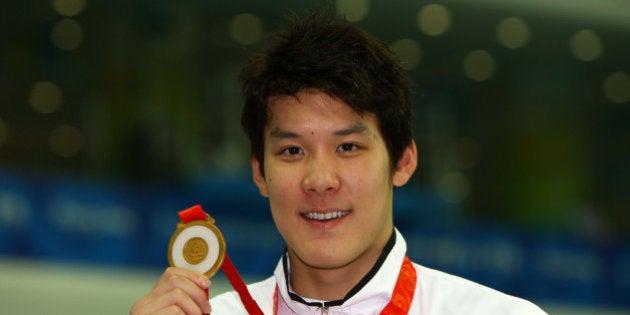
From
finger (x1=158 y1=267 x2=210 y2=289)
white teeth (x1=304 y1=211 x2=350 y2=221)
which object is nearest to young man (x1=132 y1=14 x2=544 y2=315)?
white teeth (x1=304 y1=211 x2=350 y2=221)

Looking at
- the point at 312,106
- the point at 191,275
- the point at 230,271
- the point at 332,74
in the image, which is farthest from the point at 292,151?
the point at 191,275

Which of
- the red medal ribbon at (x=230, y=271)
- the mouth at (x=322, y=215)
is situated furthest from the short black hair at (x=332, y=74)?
the red medal ribbon at (x=230, y=271)

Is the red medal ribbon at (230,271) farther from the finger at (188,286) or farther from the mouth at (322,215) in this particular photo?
the mouth at (322,215)

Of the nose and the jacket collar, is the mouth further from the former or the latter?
the jacket collar

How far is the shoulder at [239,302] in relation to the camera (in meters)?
2.64

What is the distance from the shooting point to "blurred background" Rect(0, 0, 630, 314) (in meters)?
6.17

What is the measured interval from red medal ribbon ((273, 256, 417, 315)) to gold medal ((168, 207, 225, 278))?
44 centimetres

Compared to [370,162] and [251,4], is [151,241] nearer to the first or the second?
[251,4]

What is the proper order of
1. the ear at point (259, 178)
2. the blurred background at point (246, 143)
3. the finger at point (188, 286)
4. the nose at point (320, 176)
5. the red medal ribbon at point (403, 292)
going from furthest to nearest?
the blurred background at point (246, 143)
the ear at point (259, 178)
the red medal ribbon at point (403, 292)
the nose at point (320, 176)
the finger at point (188, 286)

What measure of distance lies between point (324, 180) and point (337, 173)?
0.05 metres

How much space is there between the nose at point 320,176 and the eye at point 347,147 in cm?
5

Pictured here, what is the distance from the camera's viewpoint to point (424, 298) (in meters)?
2.50

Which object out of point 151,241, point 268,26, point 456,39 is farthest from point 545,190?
point 151,241

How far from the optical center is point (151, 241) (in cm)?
629
